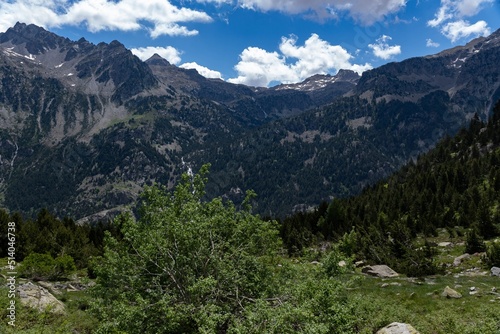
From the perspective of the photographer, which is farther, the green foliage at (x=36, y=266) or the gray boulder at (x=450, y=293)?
the green foliage at (x=36, y=266)

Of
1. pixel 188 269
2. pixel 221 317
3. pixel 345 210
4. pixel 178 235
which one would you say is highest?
pixel 178 235

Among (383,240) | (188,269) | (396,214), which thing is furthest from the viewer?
(396,214)

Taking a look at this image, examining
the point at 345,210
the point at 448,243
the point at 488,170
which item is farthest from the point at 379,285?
the point at 488,170

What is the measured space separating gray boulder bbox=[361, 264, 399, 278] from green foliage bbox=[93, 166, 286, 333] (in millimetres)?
20609

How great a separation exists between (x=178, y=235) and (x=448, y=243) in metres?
48.2

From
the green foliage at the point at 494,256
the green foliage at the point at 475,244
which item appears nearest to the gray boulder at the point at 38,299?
the green foliage at the point at 494,256

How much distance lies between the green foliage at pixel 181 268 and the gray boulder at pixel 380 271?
20.6m

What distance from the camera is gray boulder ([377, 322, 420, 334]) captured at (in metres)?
20.5

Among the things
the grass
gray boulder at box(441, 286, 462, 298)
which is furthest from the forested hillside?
gray boulder at box(441, 286, 462, 298)

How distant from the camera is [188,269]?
2184 centimetres

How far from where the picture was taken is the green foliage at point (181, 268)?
19625 millimetres

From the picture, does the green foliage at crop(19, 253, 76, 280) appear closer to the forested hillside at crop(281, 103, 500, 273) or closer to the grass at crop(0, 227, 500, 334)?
the grass at crop(0, 227, 500, 334)

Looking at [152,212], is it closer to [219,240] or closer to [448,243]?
[219,240]

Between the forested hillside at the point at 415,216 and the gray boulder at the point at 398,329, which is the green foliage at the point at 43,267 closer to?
the gray boulder at the point at 398,329
